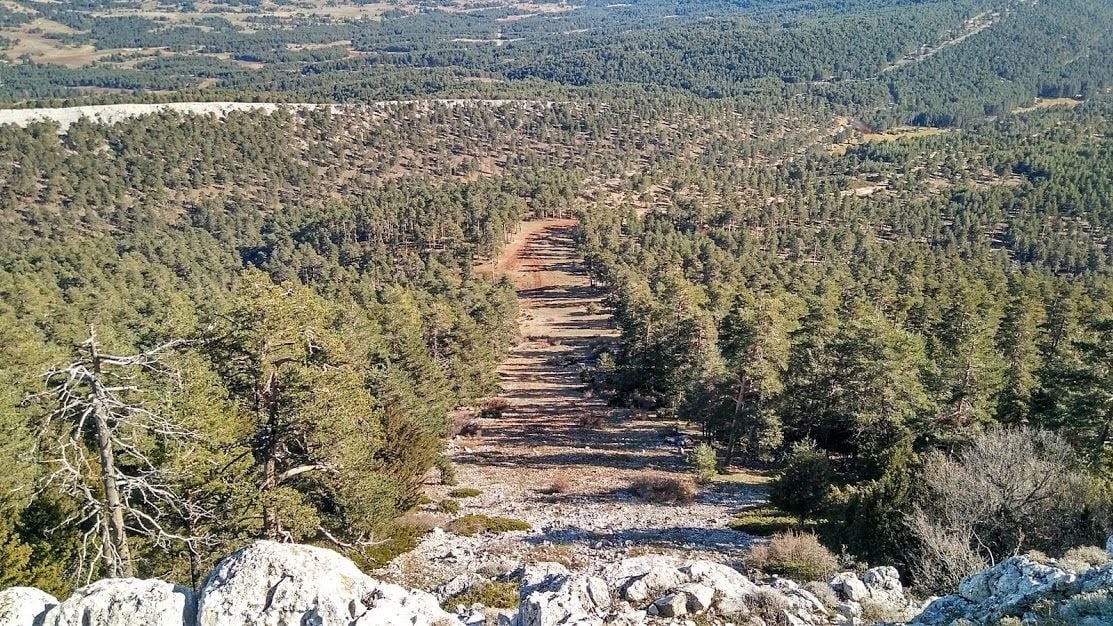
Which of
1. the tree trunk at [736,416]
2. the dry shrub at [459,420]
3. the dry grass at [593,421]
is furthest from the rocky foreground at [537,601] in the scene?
the dry grass at [593,421]

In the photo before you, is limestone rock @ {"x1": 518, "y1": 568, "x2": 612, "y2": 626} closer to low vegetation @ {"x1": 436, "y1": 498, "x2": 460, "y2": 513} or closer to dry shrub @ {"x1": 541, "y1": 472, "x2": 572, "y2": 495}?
low vegetation @ {"x1": 436, "y1": 498, "x2": 460, "y2": 513}

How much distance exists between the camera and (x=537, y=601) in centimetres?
1215

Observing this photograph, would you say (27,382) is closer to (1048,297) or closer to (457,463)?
(457,463)

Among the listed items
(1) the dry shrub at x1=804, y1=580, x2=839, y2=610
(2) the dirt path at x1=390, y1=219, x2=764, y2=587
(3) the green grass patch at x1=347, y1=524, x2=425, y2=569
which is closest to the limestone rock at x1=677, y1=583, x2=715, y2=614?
(1) the dry shrub at x1=804, y1=580, x2=839, y2=610

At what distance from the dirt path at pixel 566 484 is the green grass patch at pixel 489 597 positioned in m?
4.14

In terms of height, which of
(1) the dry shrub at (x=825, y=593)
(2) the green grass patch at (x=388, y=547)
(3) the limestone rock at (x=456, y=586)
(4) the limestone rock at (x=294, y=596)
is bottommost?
(2) the green grass patch at (x=388, y=547)

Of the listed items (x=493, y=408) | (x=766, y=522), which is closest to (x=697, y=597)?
(x=766, y=522)

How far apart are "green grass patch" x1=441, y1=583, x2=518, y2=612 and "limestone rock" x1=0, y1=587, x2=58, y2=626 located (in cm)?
918

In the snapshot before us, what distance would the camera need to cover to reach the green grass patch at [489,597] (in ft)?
60.5

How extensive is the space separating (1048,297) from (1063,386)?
153 ft

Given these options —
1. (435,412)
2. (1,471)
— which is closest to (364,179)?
(435,412)

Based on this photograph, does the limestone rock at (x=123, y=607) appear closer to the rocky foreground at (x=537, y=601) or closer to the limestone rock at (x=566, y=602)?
the rocky foreground at (x=537, y=601)

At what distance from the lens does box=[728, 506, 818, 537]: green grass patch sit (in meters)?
29.3

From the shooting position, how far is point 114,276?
8712 cm
